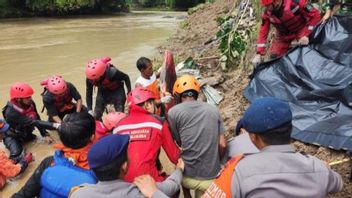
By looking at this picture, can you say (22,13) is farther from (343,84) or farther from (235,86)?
(343,84)

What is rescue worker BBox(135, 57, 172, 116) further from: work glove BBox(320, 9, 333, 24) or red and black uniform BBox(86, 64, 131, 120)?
work glove BBox(320, 9, 333, 24)

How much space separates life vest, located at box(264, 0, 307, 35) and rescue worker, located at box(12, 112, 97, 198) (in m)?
3.17

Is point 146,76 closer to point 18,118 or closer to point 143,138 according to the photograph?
point 18,118

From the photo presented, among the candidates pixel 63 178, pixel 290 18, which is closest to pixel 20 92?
pixel 63 178

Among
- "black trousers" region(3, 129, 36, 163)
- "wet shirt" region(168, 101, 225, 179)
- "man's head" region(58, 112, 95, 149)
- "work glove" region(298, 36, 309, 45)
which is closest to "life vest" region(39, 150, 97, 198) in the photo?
"man's head" region(58, 112, 95, 149)

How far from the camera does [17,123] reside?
214 inches

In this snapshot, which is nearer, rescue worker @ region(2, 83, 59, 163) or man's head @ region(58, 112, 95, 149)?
man's head @ region(58, 112, 95, 149)

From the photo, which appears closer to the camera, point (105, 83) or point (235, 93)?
point (105, 83)

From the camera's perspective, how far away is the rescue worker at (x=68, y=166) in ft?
8.29

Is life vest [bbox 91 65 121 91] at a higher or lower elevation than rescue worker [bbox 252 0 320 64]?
lower

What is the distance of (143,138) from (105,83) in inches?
104

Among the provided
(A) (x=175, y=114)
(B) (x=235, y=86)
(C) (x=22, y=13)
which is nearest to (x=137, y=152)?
(A) (x=175, y=114)

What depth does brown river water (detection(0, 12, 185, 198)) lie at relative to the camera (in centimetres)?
907

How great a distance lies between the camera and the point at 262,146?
191 cm
